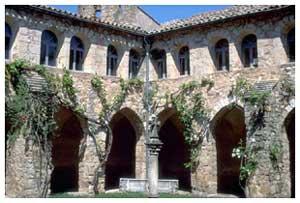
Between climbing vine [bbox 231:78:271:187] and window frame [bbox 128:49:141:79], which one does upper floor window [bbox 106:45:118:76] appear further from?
climbing vine [bbox 231:78:271:187]

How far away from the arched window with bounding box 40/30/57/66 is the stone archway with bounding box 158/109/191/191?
24.1 feet

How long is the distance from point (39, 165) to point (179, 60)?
784cm

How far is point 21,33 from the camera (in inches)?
596

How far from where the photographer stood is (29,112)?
45.1 ft

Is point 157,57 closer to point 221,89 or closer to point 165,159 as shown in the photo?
point 221,89

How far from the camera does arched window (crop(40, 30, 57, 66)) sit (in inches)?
631

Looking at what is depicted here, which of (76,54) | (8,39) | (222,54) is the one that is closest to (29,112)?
(8,39)

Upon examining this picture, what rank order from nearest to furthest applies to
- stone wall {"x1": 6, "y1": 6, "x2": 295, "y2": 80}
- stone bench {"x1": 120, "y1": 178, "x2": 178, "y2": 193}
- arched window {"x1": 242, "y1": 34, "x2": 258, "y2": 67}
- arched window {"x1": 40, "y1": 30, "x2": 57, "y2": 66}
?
stone wall {"x1": 6, "y1": 6, "x2": 295, "y2": 80}
arched window {"x1": 40, "y1": 30, "x2": 57, "y2": 66}
arched window {"x1": 242, "y1": 34, "x2": 258, "y2": 67}
stone bench {"x1": 120, "y1": 178, "x2": 178, "y2": 193}

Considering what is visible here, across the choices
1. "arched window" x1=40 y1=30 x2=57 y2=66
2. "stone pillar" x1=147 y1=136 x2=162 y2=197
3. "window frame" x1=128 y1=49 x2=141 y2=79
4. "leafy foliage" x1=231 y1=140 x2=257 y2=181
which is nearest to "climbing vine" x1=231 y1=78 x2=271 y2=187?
"leafy foliage" x1=231 y1=140 x2=257 y2=181

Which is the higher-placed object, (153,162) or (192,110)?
(192,110)

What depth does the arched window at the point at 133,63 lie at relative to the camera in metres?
18.7

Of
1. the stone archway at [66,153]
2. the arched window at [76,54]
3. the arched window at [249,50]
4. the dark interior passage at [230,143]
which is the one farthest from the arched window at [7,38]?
the dark interior passage at [230,143]

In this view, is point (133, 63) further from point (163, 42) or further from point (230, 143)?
point (230, 143)

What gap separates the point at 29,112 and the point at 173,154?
33.8ft
